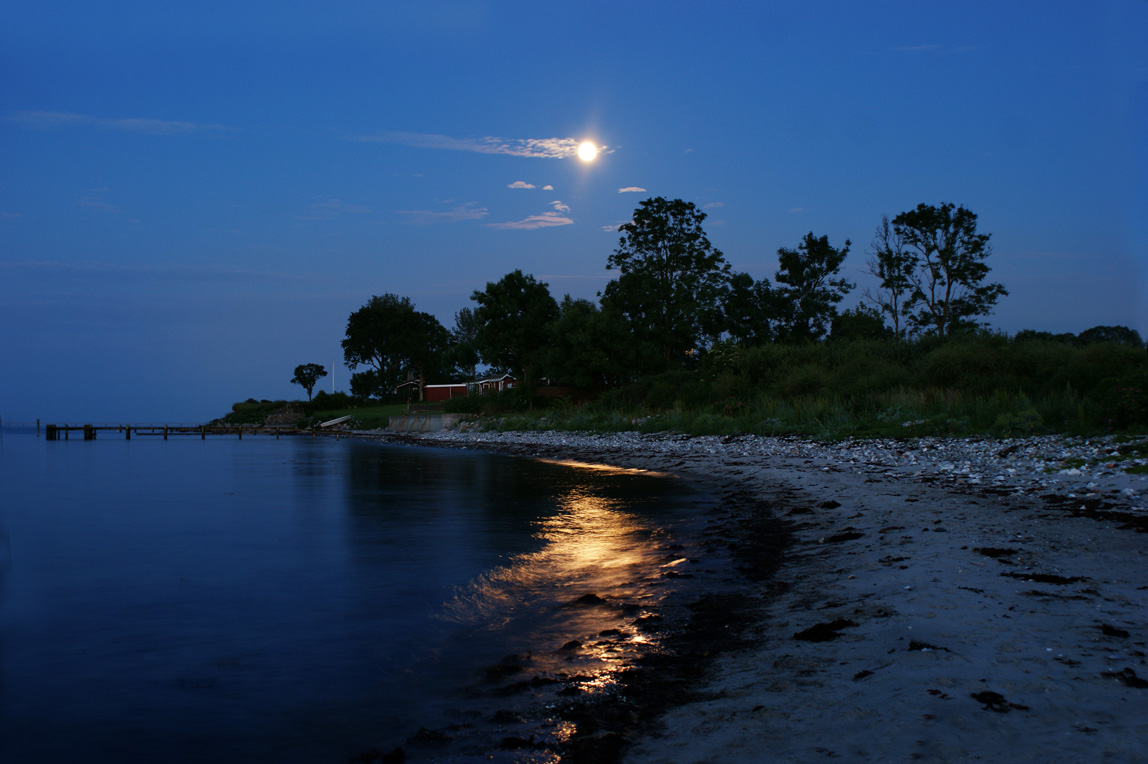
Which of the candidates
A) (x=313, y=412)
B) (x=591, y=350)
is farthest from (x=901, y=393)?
(x=313, y=412)

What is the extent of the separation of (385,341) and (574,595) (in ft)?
297

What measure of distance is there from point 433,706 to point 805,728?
2459 mm

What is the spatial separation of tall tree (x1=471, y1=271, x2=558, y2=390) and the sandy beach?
44991 mm

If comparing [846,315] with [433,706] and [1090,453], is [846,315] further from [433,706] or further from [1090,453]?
[433,706]

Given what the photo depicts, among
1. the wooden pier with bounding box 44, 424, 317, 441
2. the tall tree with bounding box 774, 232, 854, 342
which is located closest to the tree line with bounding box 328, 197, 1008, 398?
the tall tree with bounding box 774, 232, 854, 342

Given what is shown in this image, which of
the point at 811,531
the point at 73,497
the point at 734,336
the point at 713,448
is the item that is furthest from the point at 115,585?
the point at 734,336

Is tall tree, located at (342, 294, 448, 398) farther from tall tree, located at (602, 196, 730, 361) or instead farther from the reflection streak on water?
the reflection streak on water

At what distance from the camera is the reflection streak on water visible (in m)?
5.47

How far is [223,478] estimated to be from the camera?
84.5ft

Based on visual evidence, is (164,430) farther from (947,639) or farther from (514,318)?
(947,639)

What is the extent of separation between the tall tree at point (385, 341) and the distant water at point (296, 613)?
253 ft

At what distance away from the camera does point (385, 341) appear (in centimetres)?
9419

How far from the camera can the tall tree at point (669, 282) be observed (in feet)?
172

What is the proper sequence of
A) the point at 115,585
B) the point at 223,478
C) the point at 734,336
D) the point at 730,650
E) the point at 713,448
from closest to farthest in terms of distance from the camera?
the point at 730,650 → the point at 115,585 → the point at 713,448 → the point at 223,478 → the point at 734,336
